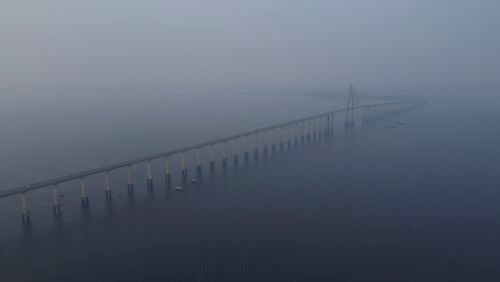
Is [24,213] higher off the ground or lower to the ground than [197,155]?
lower

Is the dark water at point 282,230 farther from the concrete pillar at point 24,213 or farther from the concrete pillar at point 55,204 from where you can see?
the concrete pillar at point 55,204

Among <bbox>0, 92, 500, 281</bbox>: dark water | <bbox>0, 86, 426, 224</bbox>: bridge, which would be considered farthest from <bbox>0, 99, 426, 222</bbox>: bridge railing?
<bbox>0, 92, 500, 281</bbox>: dark water

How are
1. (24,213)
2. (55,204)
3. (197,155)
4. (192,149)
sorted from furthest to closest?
(192,149)
(197,155)
(55,204)
(24,213)

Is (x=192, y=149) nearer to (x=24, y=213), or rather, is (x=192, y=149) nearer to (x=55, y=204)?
(x=55, y=204)

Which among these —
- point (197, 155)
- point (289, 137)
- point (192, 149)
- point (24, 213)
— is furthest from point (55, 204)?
point (289, 137)

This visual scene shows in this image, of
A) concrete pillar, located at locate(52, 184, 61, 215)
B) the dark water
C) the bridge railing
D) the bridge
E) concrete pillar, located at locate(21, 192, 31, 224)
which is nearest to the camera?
the dark water

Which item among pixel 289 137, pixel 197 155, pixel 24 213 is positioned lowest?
pixel 289 137

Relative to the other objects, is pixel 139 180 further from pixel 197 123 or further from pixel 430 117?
pixel 430 117

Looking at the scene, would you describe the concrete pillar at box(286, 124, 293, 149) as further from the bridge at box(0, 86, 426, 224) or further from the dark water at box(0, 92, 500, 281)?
the dark water at box(0, 92, 500, 281)
